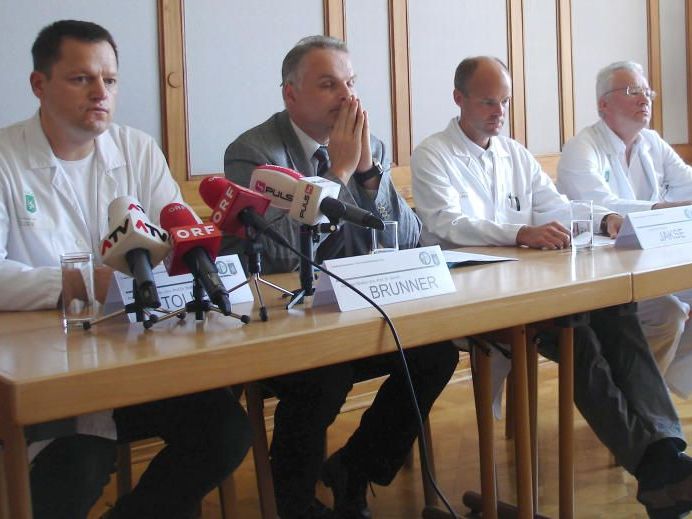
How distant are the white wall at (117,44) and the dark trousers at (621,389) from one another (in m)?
1.70

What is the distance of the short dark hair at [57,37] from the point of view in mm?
2094

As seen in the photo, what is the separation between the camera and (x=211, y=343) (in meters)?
1.21

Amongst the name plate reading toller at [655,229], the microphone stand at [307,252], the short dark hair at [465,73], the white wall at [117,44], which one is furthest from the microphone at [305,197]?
the short dark hair at [465,73]

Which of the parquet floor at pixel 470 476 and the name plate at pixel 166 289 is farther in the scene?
the parquet floor at pixel 470 476

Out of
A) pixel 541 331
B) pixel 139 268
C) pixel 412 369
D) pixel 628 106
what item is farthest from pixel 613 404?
pixel 628 106

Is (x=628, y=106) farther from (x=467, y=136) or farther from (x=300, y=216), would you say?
(x=300, y=216)

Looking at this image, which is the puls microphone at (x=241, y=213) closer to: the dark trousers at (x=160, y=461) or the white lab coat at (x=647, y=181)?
the dark trousers at (x=160, y=461)

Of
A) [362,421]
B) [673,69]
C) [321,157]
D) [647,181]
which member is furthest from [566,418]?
[673,69]

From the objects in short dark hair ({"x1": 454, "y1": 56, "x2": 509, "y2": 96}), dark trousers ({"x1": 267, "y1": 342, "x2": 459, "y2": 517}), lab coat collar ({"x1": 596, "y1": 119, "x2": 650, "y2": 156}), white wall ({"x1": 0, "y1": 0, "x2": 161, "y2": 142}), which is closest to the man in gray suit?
dark trousers ({"x1": 267, "y1": 342, "x2": 459, "y2": 517})

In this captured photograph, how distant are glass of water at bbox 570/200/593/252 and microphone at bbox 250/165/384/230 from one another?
0.96 meters

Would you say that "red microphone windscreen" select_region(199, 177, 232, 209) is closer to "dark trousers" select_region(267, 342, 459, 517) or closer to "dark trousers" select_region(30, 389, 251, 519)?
"dark trousers" select_region(30, 389, 251, 519)

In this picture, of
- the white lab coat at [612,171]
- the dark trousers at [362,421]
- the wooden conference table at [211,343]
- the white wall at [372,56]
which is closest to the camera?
the wooden conference table at [211,343]

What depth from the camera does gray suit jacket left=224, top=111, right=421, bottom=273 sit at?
2068mm

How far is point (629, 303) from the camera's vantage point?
184 cm
